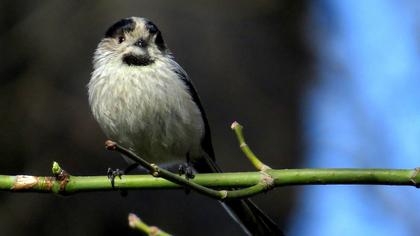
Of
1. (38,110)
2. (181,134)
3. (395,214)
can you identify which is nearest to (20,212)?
(38,110)

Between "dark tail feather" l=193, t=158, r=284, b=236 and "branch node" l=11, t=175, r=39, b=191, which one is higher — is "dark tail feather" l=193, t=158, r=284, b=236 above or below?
below

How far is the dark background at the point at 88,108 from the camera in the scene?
5758mm

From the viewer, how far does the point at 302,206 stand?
20.9 ft

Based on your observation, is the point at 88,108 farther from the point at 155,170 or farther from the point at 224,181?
the point at 155,170

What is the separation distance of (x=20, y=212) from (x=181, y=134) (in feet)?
5.23

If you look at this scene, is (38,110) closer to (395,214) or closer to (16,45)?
(16,45)

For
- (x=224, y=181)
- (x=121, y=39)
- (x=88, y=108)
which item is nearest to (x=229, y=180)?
(x=224, y=181)

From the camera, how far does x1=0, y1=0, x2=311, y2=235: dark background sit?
18.9 ft

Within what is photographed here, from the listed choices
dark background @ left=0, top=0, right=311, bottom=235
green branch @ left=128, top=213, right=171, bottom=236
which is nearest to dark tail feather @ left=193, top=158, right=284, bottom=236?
green branch @ left=128, top=213, right=171, bottom=236

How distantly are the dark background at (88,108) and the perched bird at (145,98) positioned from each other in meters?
0.82

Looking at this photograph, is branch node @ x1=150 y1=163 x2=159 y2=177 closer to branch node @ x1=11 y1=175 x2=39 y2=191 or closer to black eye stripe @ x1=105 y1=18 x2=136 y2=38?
branch node @ x1=11 y1=175 x2=39 y2=191

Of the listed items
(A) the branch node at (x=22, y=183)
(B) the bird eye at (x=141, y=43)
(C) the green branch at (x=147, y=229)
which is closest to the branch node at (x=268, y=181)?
(C) the green branch at (x=147, y=229)

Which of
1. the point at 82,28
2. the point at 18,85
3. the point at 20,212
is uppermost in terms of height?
the point at 82,28

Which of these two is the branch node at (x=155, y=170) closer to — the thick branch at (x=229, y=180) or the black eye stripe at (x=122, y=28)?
the thick branch at (x=229, y=180)
